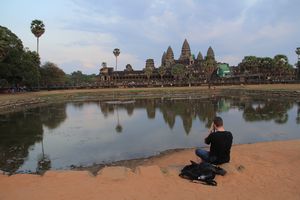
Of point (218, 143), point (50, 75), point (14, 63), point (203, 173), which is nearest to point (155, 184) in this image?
point (203, 173)

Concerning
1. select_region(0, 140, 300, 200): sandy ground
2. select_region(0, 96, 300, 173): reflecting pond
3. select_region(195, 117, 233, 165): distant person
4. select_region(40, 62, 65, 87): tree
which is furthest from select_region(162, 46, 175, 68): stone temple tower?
select_region(0, 140, 300, 200): sandy ground

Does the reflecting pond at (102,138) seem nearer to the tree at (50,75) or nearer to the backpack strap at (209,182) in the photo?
the backpack strap at (209,182)

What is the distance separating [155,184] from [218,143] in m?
1.98

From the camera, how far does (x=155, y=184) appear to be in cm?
773

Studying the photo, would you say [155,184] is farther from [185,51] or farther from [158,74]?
[185,51]

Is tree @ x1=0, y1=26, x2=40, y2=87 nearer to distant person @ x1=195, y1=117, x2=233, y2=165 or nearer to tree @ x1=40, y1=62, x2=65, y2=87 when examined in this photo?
tree @ x1=40, y1=62, x2=65, y2=87

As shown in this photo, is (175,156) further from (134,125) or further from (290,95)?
(290,95)

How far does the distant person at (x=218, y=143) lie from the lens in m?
8.40

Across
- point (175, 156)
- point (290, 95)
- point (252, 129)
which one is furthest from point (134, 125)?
point (290, 95)

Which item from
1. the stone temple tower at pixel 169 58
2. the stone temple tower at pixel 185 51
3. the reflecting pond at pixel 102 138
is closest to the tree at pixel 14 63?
the reflecting pond at pixel 102 138

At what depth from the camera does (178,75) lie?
107 metres

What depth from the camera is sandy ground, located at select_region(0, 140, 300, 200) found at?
707 centimetres

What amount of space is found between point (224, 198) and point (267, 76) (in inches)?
3722

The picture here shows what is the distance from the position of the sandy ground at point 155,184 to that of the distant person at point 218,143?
0.28m
